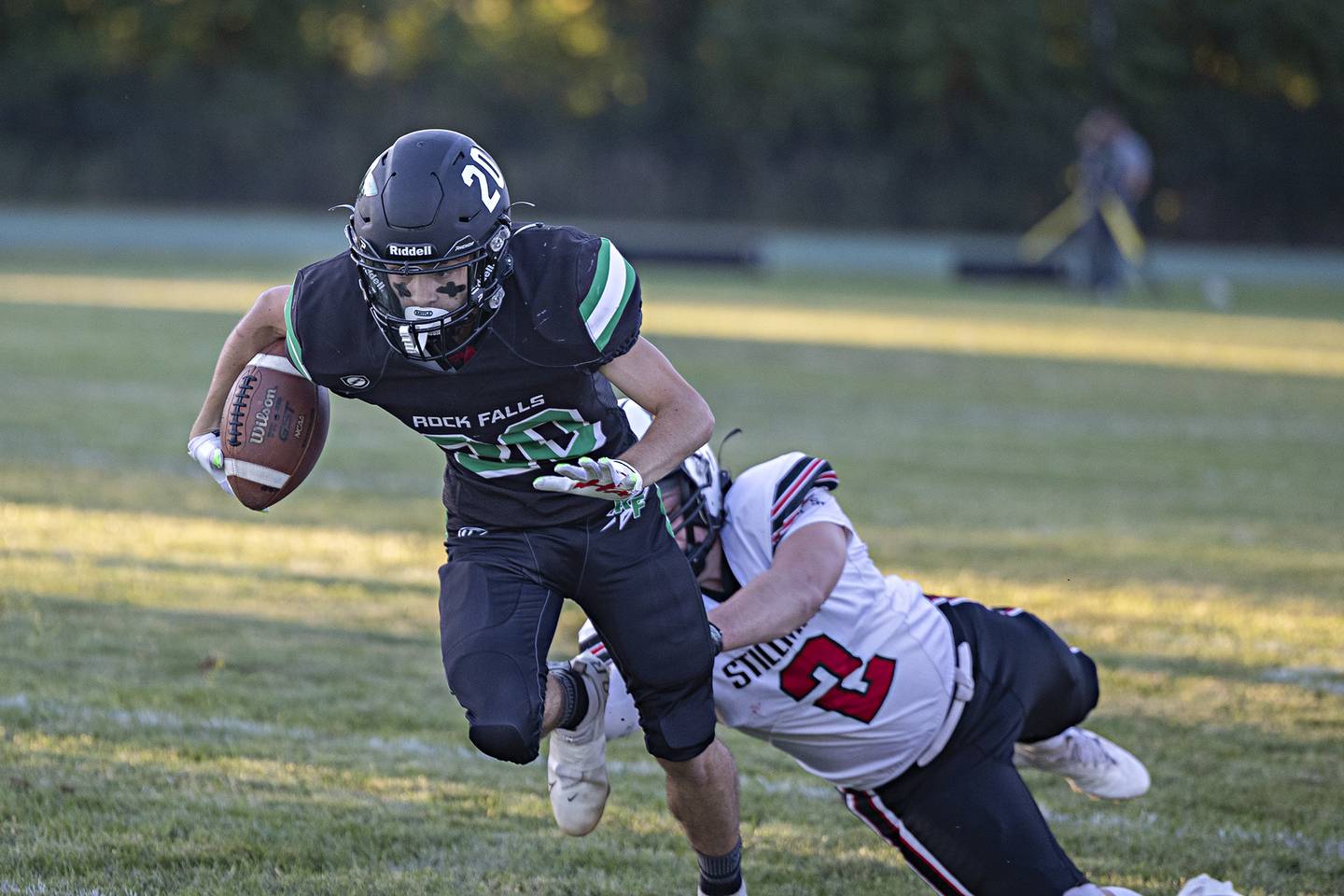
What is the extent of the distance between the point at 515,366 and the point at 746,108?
99.8 ft

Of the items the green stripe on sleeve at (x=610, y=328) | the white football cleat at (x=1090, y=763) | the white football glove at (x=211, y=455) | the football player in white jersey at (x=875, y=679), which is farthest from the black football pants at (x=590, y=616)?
the white football cleat at (x=1090, y=763)

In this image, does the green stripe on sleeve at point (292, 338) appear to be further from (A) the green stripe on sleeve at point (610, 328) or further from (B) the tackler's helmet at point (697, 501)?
(B) the tackler's helmet at point (697, 501)

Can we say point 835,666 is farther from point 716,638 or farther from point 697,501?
point 697,501

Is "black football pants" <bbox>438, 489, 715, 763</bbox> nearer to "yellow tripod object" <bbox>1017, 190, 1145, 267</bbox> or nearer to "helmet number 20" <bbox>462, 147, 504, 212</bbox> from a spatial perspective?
"helmet number 20" <bbox>462, 147, 504, 212</bbox>

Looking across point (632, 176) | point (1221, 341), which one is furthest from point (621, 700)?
point (632, 176)

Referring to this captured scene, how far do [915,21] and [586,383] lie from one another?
30558mm

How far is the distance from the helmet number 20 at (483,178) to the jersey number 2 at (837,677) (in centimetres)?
115

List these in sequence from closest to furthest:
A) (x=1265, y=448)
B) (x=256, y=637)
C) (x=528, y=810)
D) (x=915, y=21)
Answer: (x=528, y=810) < (x=256, y=637) < (x=1265, y=448) < (x=915, y=21)

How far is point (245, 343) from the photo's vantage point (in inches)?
146

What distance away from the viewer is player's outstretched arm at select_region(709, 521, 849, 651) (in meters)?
3.36

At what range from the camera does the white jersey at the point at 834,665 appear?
3508 millimetres

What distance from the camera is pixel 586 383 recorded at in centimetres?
346

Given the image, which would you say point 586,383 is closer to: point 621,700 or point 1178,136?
point 621,700

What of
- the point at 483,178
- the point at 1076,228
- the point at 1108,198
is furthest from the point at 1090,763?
the point at 1076,228
